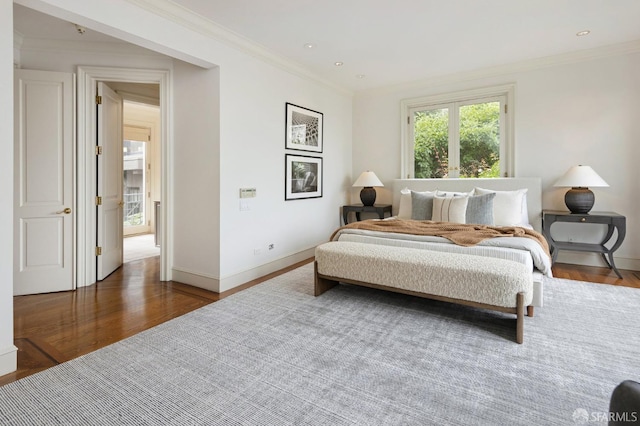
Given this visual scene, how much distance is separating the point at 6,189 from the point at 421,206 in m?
3.89

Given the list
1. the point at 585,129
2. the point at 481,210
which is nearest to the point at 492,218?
the point at 481,210

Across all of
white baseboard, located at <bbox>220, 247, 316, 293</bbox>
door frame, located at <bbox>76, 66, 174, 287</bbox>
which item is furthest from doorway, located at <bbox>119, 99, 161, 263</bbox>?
white baseboard, located at <bbox>220, 247, 316, 293</bbox>

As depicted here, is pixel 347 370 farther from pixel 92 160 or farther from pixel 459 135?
pixel 459 135

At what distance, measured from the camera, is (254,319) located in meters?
2.70

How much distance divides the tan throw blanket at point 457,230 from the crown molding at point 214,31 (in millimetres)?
2304

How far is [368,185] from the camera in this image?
208 inches

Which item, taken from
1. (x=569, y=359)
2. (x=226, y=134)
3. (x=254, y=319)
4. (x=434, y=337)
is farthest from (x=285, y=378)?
(x=226, y=134)

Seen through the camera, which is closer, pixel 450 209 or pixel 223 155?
pixel 223 155

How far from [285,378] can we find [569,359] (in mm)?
1794

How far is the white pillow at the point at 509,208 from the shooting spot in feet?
12.7

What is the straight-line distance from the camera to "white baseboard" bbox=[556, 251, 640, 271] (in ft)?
13.3

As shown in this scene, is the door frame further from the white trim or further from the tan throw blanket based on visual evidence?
the tan throw blanket

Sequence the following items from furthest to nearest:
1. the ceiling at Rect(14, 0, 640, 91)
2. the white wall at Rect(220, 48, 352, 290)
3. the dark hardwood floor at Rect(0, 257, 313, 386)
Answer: the white wall at Rect(220, 48, 352, 290) < the ceiling at Rect(14, 0, 640, 91) < the dark hardwood floor at Rect(0, 257, 313, 386)

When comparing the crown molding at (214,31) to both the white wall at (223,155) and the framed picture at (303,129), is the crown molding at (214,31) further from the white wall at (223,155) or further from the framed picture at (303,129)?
the framed picture at (303,129)
